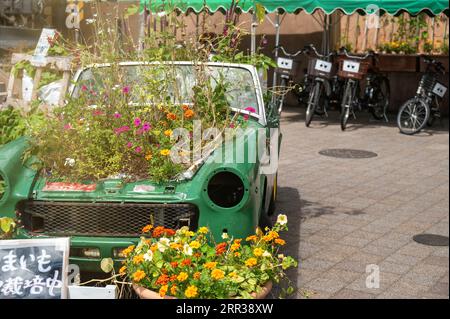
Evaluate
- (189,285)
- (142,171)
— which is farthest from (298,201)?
(189,285)

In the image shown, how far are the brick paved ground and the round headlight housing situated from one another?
0.82m

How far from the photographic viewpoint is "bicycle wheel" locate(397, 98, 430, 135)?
1288 centimetres

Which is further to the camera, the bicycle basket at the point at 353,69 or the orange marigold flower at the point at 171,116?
the bicycle basket at the point at 353,69

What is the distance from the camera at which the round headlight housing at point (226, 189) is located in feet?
14.3

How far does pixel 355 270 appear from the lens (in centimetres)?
554

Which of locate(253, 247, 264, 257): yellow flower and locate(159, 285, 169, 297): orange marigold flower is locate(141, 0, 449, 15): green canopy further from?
locate(159, 285, 169, 297): orange marigold flower

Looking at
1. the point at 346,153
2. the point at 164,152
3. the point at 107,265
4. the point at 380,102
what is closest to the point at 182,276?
the point at 107,265

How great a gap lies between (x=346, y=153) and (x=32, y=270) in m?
8.24

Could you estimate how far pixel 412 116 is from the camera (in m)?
13.1

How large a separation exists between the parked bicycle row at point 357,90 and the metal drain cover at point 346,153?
4.09ft

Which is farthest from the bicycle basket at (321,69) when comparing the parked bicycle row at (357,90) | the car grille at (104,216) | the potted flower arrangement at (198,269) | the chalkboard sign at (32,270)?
the chalkboard sign at (32,270)

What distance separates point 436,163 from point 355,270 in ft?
17.8

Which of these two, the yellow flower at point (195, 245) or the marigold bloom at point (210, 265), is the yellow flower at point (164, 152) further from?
the marigold bloom at point (210, 265)

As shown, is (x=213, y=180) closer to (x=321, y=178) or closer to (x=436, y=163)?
(x=321, y=178)
